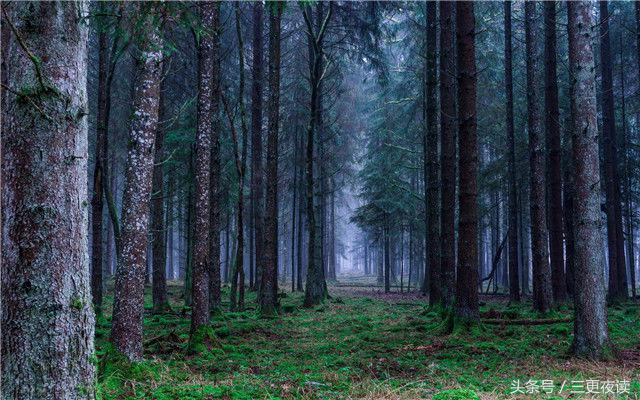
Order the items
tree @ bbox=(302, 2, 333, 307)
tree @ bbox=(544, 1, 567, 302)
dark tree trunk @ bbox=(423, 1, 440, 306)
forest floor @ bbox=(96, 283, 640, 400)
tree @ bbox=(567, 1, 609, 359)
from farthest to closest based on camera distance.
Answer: tree @ bbox=(302, 2, 333, 307) < dark tree trunk @ bbox=(423, 1, 440, 306) < tree @ bbox=(544, 1, 567, 302) < tree @ bbox=(567, 1, 609, 359) < forest floor @ bbox=(96, 283, 640, 400)

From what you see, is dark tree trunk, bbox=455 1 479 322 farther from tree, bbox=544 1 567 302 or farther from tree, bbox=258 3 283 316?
tree, bbox=258 3 283 316

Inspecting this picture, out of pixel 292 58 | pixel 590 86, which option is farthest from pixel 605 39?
pixel 292 58

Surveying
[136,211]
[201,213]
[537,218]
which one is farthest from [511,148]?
[136,211]

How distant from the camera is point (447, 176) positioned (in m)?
13.5

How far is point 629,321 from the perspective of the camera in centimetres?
1220

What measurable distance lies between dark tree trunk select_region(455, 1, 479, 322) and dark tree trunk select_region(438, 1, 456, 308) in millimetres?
1820

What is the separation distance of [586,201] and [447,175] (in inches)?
229

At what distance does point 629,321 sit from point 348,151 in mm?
21133

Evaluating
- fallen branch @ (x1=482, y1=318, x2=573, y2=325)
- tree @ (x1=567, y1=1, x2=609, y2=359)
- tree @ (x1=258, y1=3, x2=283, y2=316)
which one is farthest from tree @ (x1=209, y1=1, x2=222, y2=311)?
fallen branch @ (x1=482, y1=318, x2=573, y2=325)

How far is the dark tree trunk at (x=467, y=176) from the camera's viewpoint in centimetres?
1034

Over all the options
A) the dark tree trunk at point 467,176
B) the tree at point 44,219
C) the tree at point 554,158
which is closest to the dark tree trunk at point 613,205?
the tree at point 554,158

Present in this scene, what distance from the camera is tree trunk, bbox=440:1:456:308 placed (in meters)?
12.9

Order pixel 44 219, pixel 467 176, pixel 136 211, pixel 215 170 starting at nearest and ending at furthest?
pixel 44 219 → pixel 136 211 → pixel 467 176 → pixel 215 170

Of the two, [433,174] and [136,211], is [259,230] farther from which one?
[136,211]
